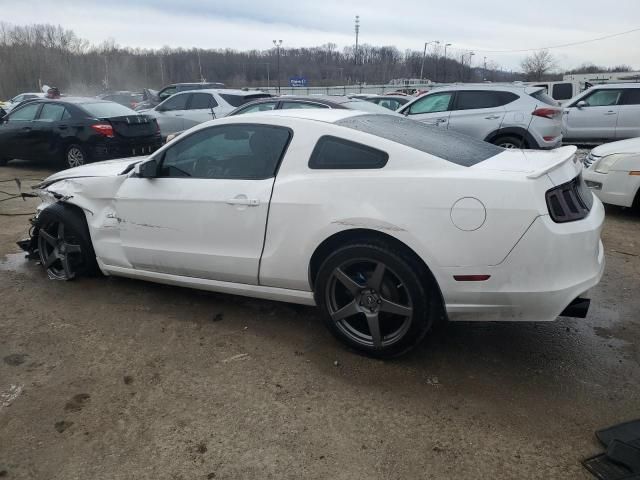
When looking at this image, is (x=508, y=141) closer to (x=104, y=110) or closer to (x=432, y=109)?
(x=432, y=109)

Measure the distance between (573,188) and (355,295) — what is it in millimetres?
1468

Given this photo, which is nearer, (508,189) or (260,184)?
(508,189)

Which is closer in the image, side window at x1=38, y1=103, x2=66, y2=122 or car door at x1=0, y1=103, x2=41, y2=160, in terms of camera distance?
side window at x1=38, y1=103, x2=66, y2=122

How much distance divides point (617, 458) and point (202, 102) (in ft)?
38.2

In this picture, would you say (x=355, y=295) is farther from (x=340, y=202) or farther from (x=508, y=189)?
(x=508, y=189)

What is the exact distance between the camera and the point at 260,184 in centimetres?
338

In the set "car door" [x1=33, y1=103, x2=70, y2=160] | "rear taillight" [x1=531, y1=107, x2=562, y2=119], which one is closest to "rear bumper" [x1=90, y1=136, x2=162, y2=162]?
"car door" [x1=33, y1=103, x2=70, y2=160]

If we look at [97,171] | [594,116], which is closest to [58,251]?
[97,171]

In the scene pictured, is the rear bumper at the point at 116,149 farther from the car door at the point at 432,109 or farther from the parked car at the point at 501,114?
the parked car at the point at 501,114

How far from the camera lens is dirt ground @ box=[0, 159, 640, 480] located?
2.37 m

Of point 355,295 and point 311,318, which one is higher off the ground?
point 355,295

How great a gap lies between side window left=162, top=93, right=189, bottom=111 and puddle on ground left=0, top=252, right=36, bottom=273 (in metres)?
7.92

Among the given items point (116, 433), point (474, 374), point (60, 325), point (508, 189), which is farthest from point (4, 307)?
point (508, 189)

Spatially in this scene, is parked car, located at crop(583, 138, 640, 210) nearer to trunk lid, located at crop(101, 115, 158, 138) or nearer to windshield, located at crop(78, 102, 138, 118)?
trunk lid, located at crop(101, 115, 158, 138)
